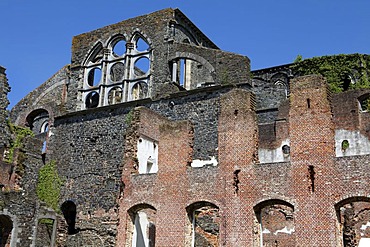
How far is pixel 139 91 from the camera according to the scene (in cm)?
2869

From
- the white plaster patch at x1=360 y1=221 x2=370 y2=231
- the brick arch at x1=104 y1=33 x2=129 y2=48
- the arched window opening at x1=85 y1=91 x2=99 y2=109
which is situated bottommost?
the white plaster patch at x1=360 y1=221 x2=370 y2=231

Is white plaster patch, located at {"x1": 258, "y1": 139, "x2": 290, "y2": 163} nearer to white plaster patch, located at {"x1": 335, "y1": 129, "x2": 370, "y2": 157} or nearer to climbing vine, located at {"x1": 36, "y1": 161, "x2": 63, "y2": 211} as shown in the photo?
white plaster patch, located at {"x1": 335, "y1": 129, "x2": 370, "y2": 157}

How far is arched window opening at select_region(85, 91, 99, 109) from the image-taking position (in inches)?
1101

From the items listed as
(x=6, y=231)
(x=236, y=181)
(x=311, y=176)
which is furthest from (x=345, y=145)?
(x=6, y=231)

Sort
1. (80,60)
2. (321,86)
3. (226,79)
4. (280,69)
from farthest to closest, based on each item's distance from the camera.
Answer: (280,69) → (80,60) → (226,79) → (321,86)

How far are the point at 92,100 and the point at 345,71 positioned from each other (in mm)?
14282

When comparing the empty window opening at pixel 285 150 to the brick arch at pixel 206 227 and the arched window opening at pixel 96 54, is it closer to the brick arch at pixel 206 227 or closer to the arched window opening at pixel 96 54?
the brick arch at pixel 206 227

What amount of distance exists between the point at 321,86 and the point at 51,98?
60.3ft

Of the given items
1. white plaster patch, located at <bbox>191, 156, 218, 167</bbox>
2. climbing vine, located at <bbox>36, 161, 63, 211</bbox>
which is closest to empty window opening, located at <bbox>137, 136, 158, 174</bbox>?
white plaster patch, located at <bbox>191, 156, 218, 167</bbox>

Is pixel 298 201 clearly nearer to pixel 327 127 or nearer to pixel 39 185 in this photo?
pixel 327 127

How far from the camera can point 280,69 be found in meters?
32.3

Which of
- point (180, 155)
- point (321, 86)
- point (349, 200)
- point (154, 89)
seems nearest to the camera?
point (349, 200)

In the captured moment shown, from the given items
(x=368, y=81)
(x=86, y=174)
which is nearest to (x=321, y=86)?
(x=368, y=81)

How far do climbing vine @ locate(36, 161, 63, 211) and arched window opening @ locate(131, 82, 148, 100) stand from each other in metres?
5.85
